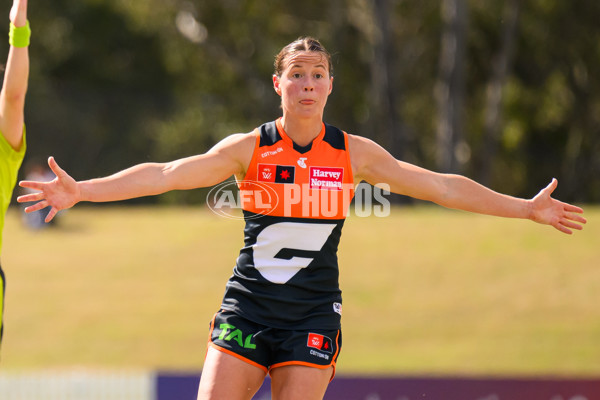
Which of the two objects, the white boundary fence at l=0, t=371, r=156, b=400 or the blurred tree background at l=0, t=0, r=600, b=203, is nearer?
the white boundary fence at l=0, t=371, r=156, b=400

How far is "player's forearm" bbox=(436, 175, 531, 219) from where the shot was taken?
4414 millimetres

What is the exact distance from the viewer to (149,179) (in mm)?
4117

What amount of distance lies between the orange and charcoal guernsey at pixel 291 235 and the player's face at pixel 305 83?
0.55 ft

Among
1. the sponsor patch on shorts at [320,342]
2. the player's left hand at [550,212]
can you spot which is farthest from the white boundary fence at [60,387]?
the player's left hand at [550,212]

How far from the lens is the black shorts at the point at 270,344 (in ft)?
13.4

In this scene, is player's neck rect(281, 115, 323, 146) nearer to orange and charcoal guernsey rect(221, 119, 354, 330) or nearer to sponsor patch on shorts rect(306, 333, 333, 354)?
orange and charcoal guernsey rect(221, 119, 354, 330)

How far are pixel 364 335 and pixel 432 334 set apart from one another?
3.76 feet

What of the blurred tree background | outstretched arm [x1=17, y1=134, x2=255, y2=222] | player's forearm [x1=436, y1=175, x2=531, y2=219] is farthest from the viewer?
the blurred tree background

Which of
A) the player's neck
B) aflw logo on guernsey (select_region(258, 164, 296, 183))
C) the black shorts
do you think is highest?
the player's neck

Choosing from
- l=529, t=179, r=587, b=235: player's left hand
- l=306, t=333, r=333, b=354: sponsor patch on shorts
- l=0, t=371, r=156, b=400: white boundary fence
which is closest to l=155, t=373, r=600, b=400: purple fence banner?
l=0, t=371, r=156, b=400: white boundary fence

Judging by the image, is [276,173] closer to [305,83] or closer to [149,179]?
[305,83]

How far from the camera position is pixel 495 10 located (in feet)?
91.0

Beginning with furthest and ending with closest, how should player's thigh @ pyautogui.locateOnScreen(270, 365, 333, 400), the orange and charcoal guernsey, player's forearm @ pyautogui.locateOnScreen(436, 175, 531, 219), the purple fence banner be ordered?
the purple fence banner, player's forearm @ pyautogui.locateOnScreen(436, 175, 531, 219), the orange and charcoal guernsey, player's thigh @ pyautogui.locateOnScreen(270, 365, 333, 400)

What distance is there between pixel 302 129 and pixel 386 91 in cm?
2283
